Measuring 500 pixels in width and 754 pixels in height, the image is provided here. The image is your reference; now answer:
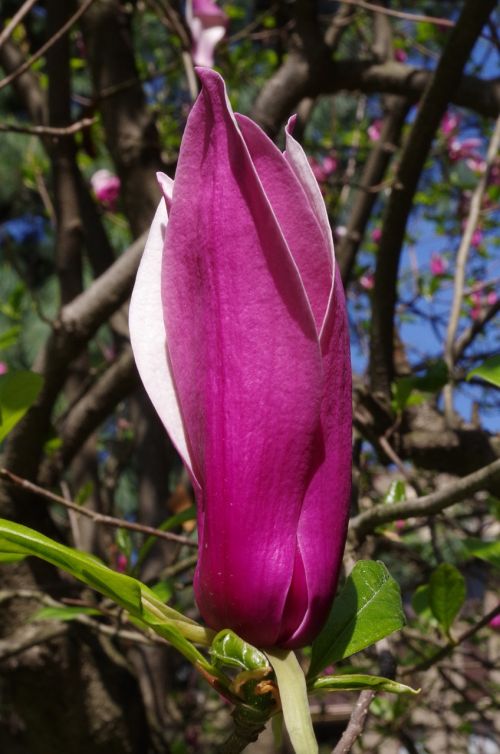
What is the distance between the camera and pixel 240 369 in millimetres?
330

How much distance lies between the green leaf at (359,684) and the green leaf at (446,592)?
27 centimetres

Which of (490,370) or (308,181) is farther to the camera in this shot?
(490,370)

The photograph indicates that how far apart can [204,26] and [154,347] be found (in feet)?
4.32

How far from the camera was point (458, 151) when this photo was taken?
309 centimetres

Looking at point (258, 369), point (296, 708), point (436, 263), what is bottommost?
point (436, 263)

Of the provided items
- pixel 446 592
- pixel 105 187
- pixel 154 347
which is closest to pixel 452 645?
pixel 446 592

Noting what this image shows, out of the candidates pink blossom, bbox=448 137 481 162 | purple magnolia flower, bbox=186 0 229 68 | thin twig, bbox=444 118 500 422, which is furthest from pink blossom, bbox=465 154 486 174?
thin twig, bbox=444 118 500 422

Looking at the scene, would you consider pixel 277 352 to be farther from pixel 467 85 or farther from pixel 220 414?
pixel 467 85

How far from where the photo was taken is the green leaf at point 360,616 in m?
0.36

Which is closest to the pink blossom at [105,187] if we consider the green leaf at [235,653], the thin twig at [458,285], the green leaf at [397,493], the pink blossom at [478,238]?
the thin twig at [458,285]

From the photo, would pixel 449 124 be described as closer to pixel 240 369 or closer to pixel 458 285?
pixel 458 285

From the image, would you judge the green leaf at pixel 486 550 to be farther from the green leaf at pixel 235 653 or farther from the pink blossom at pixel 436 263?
the pink blossom at pixel 436 263

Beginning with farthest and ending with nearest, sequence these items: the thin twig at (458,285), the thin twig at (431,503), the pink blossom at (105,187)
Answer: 1. the pink blossom at (105,187)
2. the thin twig at (458,285)
3. the thin twig at (431,503)

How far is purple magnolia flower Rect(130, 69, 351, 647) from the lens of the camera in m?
0.32
